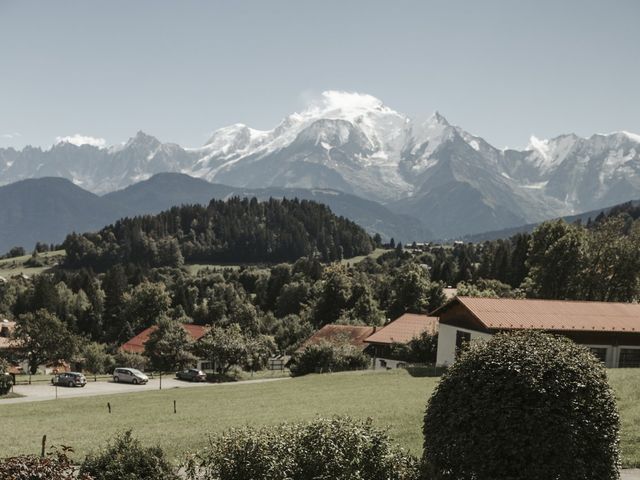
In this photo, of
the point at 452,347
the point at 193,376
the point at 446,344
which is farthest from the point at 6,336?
the point at 452,347

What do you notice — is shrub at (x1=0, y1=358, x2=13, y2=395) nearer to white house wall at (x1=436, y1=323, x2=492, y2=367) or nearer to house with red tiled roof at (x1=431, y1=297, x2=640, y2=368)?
white house wall at (x1=436, y1=323, x2=492, y2=367)

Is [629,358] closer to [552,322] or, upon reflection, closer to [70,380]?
[552,322]

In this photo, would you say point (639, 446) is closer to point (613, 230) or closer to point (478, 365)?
point (478, 365)

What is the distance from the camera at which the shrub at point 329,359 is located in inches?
2287

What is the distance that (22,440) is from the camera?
26.9 metres

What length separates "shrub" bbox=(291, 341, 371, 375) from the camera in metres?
58.1

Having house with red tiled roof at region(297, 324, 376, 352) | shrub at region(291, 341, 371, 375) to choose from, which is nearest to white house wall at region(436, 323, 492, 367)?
shrub at region(291, 341, 371, 375)

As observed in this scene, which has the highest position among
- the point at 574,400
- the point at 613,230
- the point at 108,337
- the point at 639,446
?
the point at 613,230

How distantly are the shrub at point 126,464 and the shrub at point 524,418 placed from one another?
19.5 feet

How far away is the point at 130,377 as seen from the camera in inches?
2486

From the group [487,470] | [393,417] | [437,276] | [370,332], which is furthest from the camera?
[437,276]

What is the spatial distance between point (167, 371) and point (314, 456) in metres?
68.0

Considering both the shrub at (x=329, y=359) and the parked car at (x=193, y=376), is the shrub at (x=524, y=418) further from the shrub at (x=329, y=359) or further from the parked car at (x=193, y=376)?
the parked car at (x=193, y=376)

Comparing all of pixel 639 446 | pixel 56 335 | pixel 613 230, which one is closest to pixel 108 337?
pixel 56 335
